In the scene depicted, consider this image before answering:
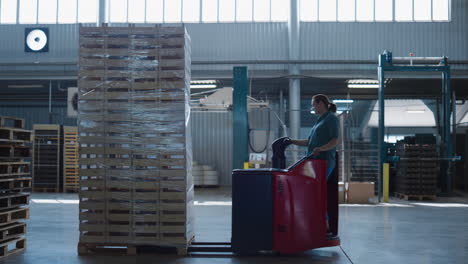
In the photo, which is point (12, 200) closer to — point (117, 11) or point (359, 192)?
point (359, 192)

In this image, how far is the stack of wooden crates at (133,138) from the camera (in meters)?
5.71

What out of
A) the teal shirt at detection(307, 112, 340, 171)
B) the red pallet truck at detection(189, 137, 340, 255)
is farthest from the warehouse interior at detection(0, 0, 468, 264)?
the teal shirt at detection(307, 112, 340, 171)

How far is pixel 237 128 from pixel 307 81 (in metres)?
9.34

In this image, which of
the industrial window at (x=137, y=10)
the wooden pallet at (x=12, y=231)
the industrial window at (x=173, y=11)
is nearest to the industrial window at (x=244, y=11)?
the industrial window at (x=173, y=11)

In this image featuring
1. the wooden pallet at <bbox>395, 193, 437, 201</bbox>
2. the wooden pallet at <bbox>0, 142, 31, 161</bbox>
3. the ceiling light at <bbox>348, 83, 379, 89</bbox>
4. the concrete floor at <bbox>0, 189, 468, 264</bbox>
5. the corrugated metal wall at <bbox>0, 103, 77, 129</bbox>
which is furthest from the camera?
the corrugated metal wall at <bbox>0, 103, 77, 129</bbox>

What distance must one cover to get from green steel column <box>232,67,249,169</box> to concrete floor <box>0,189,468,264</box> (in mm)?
1250

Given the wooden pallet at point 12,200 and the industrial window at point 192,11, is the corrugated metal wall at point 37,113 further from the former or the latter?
the wooden pallet at point 12,200

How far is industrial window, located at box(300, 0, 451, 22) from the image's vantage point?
1836cm

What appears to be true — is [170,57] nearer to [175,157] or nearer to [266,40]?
[175,157]

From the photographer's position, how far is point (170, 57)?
19.3 feet

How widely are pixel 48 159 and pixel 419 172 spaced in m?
12.4

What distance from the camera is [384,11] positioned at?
18391mm

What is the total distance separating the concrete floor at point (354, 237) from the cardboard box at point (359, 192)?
994 mm

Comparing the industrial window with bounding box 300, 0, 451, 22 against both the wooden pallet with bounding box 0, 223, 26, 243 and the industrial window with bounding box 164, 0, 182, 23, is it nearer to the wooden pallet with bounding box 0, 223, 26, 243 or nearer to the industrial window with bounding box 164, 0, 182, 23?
the industrial window with bounding box 164, 0, 182, 23
